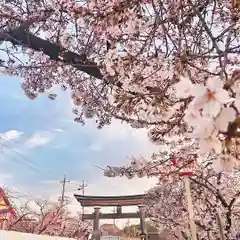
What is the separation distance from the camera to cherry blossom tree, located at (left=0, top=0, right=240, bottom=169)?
0.76 metres

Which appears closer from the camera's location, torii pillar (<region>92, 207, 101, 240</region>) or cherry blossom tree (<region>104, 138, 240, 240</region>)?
cherry blossom tree (<region>104, 138, 240, 240</region>)

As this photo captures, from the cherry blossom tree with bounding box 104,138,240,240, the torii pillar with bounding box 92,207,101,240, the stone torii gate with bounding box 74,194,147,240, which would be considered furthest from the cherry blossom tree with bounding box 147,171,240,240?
the stone torii gate with bounding box 74,194,147,240

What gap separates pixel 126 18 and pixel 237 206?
6.93 metres

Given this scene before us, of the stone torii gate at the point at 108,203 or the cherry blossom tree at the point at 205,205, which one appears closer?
the cherry blossom tree at the point at 205,205

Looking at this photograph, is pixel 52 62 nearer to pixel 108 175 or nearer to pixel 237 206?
pixel 108 175

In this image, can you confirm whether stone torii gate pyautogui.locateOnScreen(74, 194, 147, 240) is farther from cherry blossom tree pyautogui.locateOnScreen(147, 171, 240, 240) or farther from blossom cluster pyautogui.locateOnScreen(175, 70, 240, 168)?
blossom cluster pyautogui.locateOnScreen(175, 70, 240, 168)

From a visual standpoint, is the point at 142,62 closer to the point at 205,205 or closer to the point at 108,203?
the point at 205,205

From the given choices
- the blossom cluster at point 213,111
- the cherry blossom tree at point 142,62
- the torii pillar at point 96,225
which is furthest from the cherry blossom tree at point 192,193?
the torii pillar at point 96,225

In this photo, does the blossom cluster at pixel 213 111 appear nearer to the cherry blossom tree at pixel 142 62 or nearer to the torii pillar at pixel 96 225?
the cherry blossom tree at pixel 142 62

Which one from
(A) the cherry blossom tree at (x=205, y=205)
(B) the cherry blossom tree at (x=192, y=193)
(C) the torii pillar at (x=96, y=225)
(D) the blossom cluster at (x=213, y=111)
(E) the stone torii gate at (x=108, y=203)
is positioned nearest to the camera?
(D) the blossom cluster at (x=213, y=111)

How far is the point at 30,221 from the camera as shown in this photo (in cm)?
1138

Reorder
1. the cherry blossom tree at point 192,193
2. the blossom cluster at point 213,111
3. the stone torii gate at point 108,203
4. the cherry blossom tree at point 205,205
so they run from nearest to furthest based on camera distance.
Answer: the blossom cluster at point 213,111
the cherry blossom tree at point 192,193
the cherry blossom tree at point 205,205
the stone torii gate at point 108,203

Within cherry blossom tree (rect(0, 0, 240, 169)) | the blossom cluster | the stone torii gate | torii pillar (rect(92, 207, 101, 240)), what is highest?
the stone torii gate

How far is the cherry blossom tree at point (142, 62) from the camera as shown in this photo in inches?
29.9
